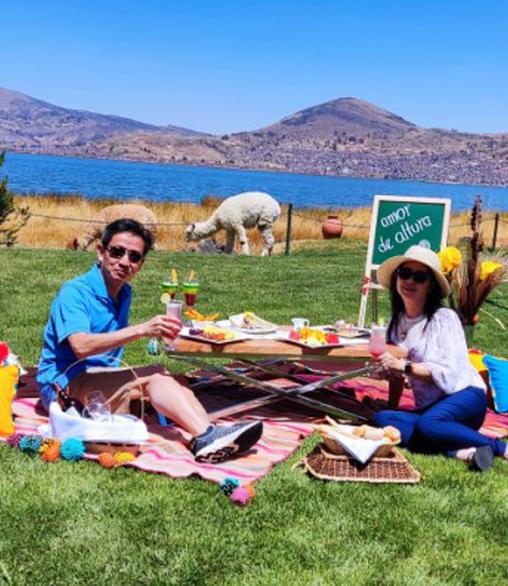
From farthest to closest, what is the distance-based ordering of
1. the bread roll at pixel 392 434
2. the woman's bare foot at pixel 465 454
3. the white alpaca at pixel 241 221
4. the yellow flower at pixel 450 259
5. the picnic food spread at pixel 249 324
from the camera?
1. the white alpaca at pixel 241 221
2. the yellow flower at pixel 450 259
3. the picnic food spread at pixel 249 324
4. the woman's bare foot at pixel 465 454
5. the bread roll at pixel 392 434

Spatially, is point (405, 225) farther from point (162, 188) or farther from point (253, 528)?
point (162, 188)

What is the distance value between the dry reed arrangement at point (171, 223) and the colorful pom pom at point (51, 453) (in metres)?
13.5

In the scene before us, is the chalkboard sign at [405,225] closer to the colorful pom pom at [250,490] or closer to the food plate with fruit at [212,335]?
the food plate with fruit at [212,335]

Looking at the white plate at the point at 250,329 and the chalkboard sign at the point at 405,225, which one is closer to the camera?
the white plate at the point at 250,329

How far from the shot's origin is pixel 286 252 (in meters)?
18.1

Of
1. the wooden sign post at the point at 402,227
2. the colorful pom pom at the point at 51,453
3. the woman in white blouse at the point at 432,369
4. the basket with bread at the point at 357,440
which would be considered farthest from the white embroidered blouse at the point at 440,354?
the wooden sign post at the point at 402,227

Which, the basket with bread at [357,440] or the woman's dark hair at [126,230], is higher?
the woman's dark hair at [126,230]

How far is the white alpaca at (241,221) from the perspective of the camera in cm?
1796

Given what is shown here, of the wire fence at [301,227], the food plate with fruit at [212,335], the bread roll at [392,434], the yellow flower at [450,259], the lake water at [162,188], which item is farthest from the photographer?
the lake water at [162,188]

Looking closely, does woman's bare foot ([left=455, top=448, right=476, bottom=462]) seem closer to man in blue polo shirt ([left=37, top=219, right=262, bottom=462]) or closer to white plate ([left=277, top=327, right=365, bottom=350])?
white plate ([left=277, top=327, right=365, bottom=350])

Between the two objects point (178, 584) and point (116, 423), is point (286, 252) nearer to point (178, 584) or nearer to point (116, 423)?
point (116, 423)

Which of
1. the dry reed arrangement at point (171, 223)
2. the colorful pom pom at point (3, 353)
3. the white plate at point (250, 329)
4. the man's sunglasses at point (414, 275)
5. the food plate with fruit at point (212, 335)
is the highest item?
the man's sunglasses at point (414, 275)

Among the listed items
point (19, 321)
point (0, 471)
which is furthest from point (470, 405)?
point (19, 321)

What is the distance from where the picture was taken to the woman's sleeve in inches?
192
